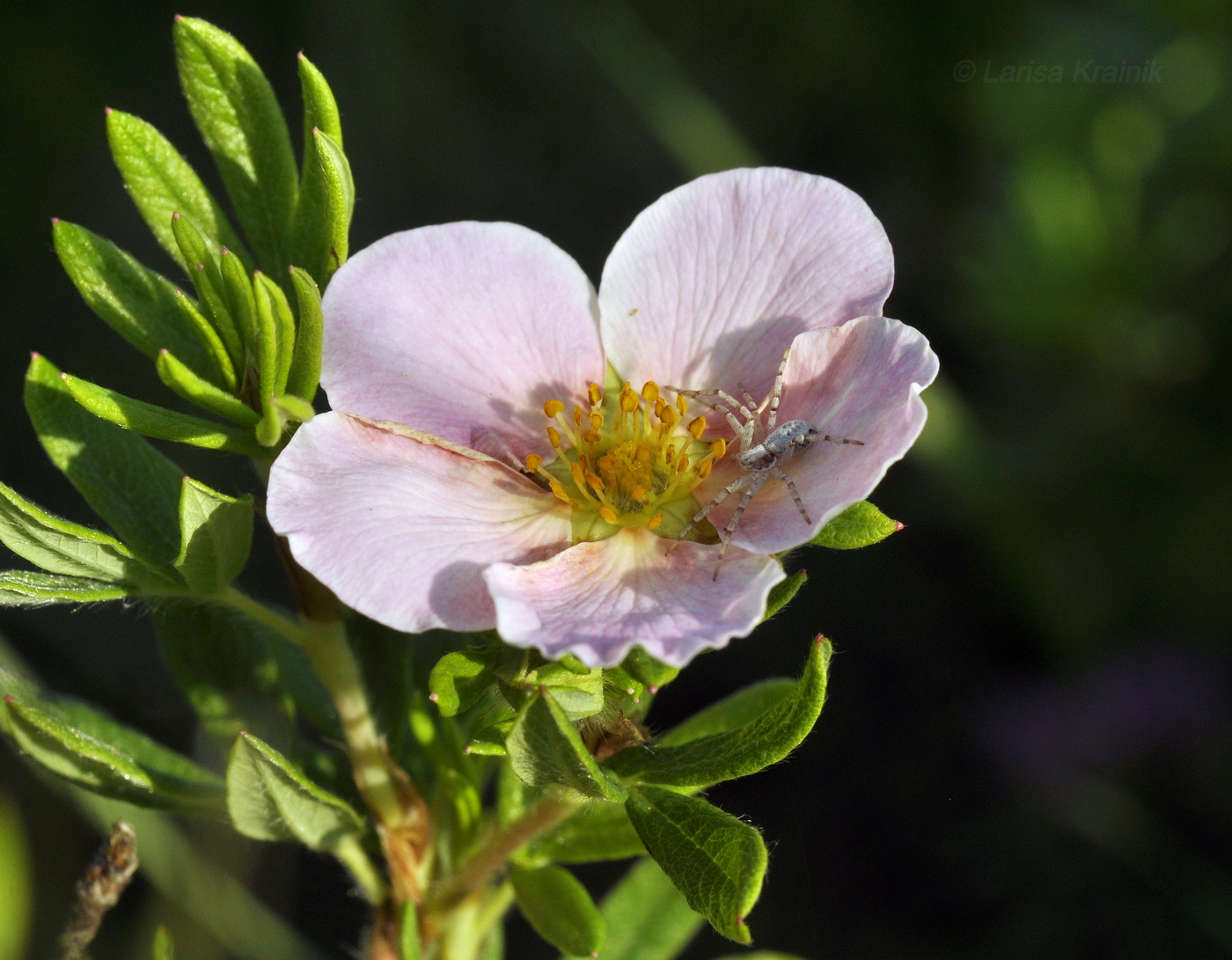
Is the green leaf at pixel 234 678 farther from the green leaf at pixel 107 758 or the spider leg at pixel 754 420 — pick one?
the spider leg at pixel 754 420

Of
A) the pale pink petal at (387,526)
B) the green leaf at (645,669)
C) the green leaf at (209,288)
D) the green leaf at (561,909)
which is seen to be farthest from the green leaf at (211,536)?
the green leaf at (561,909)

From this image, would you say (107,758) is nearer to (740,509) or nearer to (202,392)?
(202,392)

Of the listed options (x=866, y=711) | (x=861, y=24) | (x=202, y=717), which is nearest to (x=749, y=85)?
(x=861, y=24)

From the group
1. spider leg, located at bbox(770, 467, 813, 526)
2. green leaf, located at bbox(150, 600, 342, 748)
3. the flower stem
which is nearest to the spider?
spider leg, located at bbox(770, 467, 813, 526)

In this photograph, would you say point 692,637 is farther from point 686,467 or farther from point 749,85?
point 749,85

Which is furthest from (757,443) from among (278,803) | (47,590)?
(47,590)
